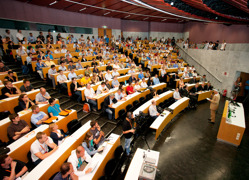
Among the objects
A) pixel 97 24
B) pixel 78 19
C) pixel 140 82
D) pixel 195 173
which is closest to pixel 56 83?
pixel 140 82

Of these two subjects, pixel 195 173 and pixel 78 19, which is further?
pixel 78 19

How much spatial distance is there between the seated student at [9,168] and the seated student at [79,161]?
94 centimetres

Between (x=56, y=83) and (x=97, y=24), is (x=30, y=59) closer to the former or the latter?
(x=56, y=83)

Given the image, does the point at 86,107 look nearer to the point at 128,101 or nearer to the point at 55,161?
the point at 128,101

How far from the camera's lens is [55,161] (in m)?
3.08

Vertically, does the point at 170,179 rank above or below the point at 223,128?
below

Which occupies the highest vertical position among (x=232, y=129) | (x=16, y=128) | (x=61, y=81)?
(x=61, y=81)

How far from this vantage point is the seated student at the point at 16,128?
3.59m

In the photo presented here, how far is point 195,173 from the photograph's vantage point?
399cm

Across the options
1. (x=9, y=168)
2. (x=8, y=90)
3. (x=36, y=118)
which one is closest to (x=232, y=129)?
(x=9, y=168)

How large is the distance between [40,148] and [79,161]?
995 millimetres

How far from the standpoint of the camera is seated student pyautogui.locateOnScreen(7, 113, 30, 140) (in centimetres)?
359

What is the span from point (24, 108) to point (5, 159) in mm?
2480

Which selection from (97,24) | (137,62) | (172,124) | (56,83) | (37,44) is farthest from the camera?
(97,24)
